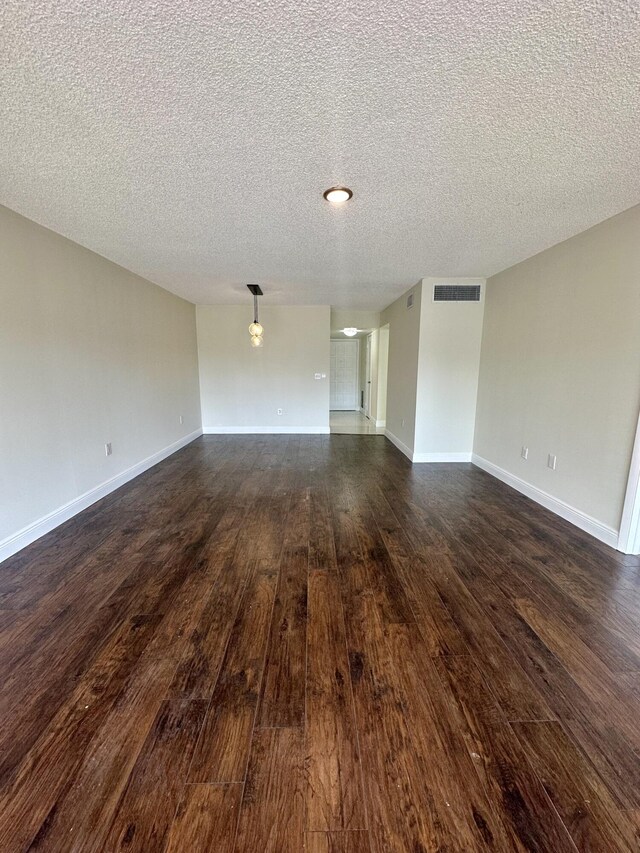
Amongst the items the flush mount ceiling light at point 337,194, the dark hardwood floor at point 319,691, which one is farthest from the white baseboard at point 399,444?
the flush mount ceiling light at point 337,194

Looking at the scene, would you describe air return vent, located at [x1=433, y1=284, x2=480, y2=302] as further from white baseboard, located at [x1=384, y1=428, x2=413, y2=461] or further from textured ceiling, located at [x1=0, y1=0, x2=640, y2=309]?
white baseboard, located at [x1=384, y1=428, x2=413, y2=461]

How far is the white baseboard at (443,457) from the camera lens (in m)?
4.50

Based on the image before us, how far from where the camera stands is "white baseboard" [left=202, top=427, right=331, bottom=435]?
20.7 ft

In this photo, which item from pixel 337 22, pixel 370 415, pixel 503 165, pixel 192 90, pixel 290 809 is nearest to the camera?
pixel 290 809

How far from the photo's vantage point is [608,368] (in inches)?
95.5

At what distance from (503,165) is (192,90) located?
61.7 inches

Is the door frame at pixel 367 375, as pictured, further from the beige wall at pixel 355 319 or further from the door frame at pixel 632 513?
the door frame at pixel 632 513

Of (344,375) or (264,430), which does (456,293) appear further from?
(344,375)

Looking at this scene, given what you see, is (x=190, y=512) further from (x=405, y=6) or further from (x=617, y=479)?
(x=617, y=479)

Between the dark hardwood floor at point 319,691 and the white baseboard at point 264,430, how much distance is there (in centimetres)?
374

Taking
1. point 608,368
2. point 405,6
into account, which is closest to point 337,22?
point 405,6

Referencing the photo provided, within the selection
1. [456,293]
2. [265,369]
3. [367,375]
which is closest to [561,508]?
[456,293]

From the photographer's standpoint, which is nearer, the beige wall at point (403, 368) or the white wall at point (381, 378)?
the beige wall at point (403, 368)

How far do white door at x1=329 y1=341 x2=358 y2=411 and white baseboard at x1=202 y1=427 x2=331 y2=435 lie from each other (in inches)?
144
